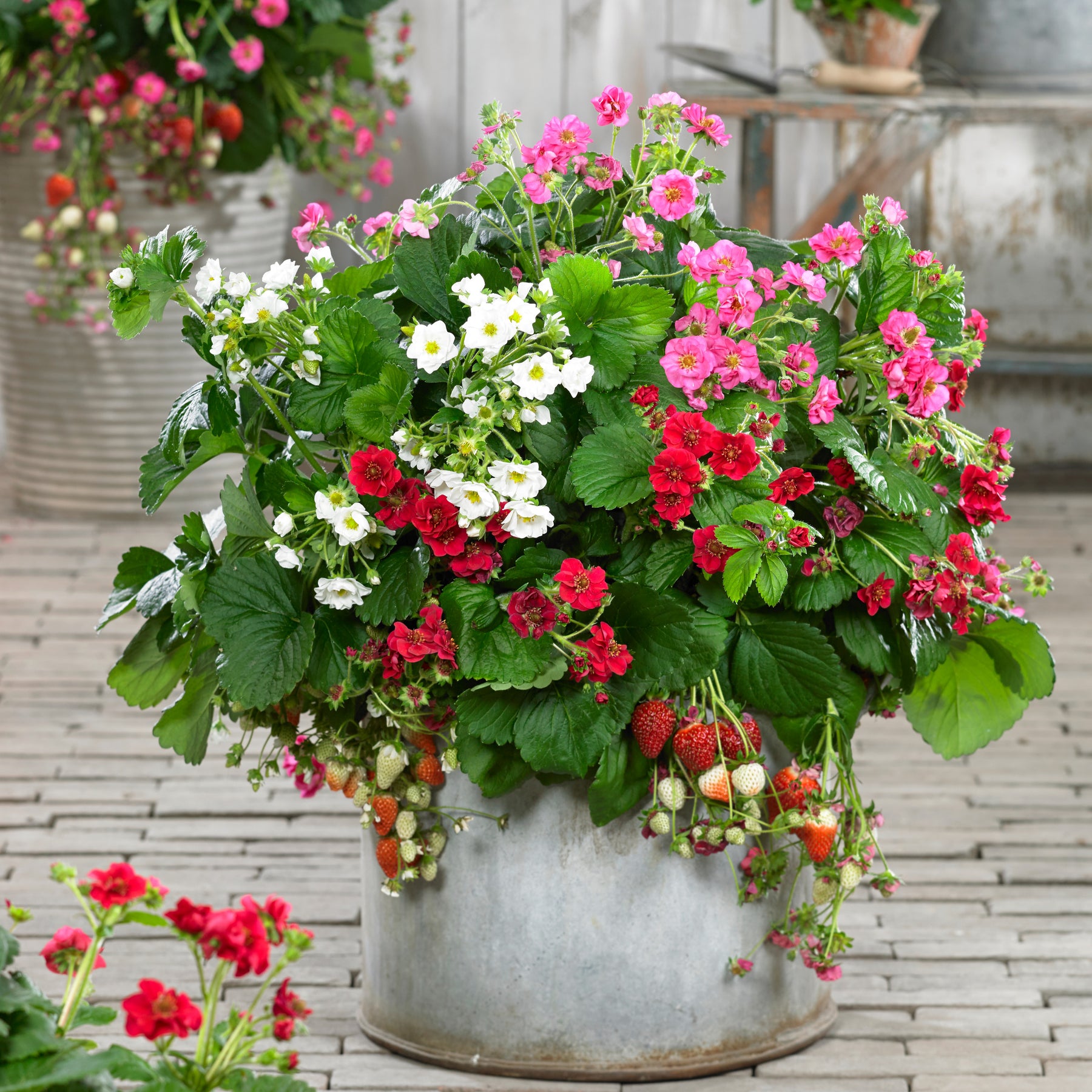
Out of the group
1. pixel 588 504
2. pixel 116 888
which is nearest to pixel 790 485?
pixel 588 504

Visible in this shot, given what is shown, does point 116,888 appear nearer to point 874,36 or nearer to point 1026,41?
point 874,36

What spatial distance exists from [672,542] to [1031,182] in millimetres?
2820

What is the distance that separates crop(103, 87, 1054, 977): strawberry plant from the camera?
124 centimetres

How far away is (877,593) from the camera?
1304 millimetres

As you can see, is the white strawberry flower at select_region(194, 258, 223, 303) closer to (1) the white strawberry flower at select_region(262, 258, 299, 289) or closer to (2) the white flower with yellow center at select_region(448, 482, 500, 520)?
(1) the white strawberry flower at select_region(262, 258, 299, 289)

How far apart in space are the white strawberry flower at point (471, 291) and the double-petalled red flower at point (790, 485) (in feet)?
0.89

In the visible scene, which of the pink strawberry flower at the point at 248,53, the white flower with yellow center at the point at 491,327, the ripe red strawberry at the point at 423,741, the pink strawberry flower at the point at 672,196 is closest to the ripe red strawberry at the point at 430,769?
the ripe red strawberry at the point at 423,741

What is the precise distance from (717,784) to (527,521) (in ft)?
0.85

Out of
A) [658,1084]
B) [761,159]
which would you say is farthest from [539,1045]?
[761,159]

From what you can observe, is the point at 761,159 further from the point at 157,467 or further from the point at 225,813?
the point at 157,467

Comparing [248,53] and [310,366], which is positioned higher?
[248,53]

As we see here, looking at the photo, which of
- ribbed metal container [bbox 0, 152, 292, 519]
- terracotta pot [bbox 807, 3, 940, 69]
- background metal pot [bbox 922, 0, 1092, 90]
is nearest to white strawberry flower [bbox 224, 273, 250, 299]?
ribbed metal container [bbox 0, 152, 292, 519]

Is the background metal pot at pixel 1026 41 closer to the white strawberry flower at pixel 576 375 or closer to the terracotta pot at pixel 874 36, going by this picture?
the terracotta pot at pixel 874 36

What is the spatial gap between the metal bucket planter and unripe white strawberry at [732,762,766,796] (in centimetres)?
9
